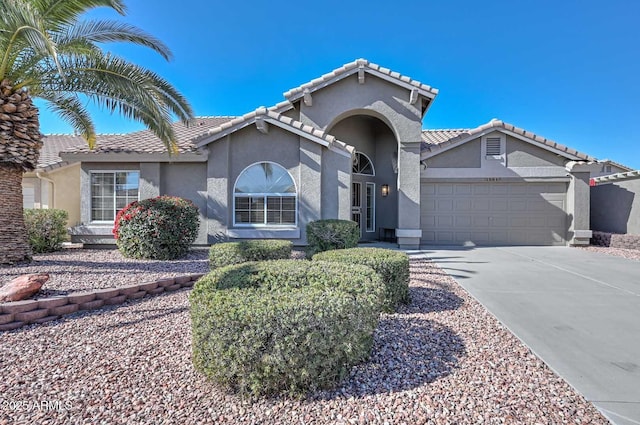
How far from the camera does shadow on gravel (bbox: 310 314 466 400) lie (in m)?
3.11

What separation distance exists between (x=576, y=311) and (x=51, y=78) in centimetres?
1370

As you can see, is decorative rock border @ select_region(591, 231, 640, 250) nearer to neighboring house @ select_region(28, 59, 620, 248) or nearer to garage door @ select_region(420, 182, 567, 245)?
neighboring house @ select_region(28, 59, 620, 248)

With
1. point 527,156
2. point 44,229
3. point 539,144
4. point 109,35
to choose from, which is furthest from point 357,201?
point 44,229

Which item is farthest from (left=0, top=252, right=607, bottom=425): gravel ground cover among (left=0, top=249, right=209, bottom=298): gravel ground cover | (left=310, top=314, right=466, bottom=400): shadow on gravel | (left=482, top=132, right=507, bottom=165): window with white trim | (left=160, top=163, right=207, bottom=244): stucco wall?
(left=482, top=132, right=507, bottom=165): window with white trim

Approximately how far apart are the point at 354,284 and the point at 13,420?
3.50 metres

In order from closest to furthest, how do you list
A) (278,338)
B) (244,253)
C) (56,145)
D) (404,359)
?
(278,338), (404,359), (244,253), (56,145)

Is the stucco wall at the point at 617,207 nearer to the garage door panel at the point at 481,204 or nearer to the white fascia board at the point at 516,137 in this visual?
the white fascia board at the point at 516,137

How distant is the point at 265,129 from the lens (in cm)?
1177

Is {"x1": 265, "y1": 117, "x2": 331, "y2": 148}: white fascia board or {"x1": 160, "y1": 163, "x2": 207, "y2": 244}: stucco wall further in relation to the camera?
{"x1": 160, "y1": 163, "x2": 207, "y2": 244}: stucco wall

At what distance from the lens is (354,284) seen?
3955 mm

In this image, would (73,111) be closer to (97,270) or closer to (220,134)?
(220,134)

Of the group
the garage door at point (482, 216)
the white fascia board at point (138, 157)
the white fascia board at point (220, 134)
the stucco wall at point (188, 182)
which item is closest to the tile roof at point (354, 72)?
the white fascia board at point (220, 134)

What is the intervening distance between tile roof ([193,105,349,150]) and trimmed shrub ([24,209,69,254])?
18.8 feet

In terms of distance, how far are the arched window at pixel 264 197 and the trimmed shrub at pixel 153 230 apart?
9.06ft
